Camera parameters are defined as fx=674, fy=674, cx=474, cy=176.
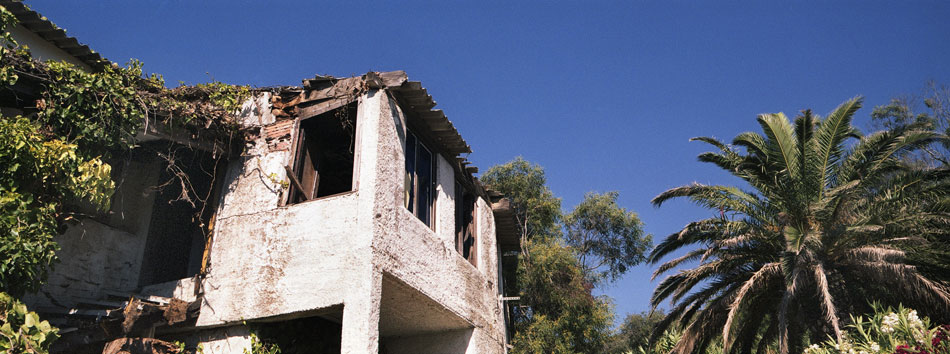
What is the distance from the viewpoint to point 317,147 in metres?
11.0

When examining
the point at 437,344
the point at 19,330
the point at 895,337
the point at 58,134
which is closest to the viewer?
the point at 19,330

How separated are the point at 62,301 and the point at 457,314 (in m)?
5.87

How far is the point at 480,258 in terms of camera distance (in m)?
13.4

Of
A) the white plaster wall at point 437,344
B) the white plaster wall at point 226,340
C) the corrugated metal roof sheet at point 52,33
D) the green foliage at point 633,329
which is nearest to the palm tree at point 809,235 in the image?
the white plaster wall at point 437,344

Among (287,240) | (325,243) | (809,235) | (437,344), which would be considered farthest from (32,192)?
(809,235)

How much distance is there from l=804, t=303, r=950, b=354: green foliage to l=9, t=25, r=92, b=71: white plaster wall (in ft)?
43.2

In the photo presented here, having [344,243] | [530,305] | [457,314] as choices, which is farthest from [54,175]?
[530,305]

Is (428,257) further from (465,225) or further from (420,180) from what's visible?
(465,225)

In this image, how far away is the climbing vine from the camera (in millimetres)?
7504

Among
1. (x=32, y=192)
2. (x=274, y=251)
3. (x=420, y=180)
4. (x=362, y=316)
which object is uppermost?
(x=420, y=180)

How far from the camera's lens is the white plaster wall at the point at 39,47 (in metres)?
9.34

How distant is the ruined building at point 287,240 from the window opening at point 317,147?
32 millimetres

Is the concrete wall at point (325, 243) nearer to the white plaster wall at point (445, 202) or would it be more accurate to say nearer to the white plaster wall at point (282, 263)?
the white plaster wall at point (282, 263)

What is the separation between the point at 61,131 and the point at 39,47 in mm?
1879
